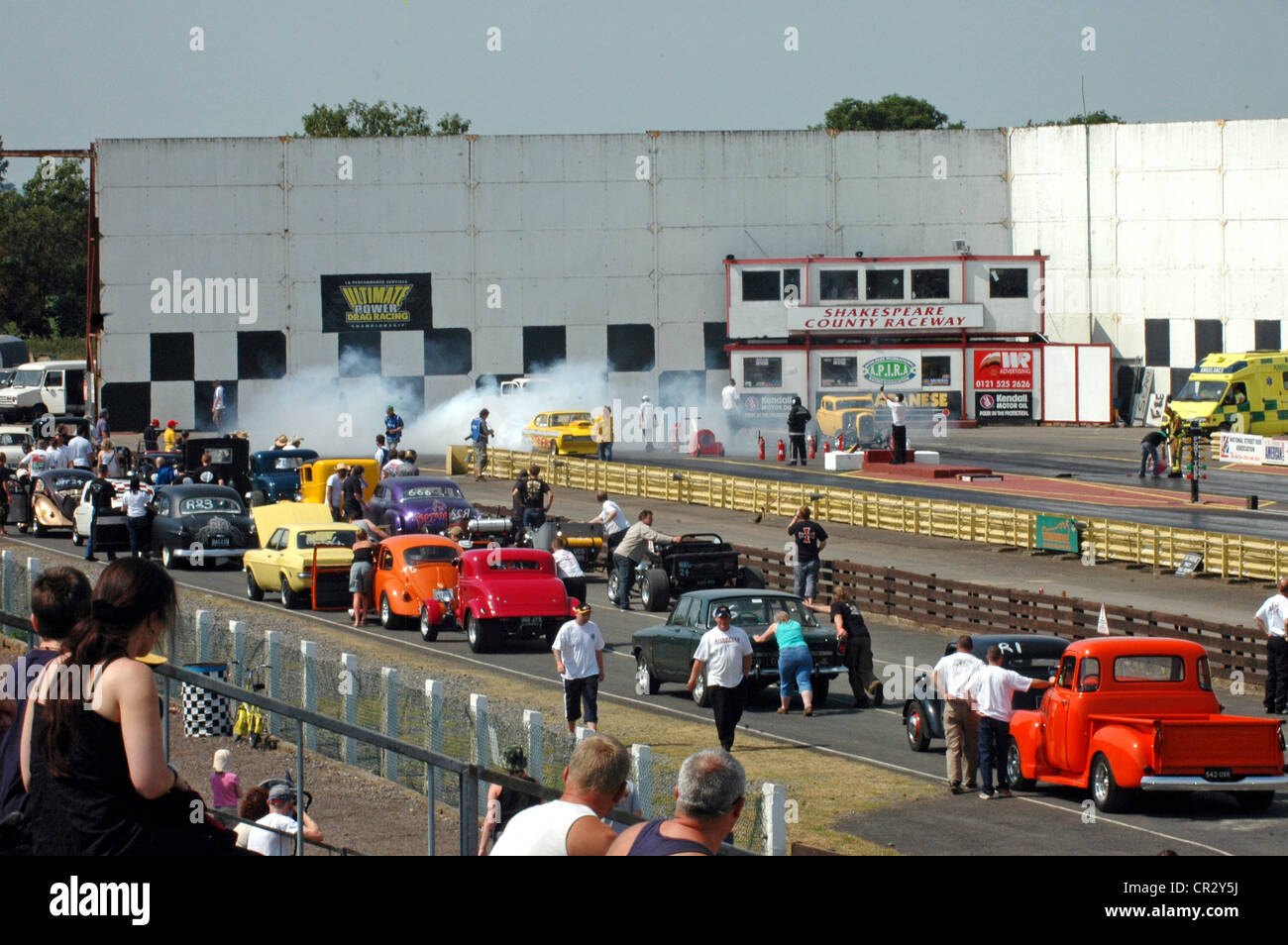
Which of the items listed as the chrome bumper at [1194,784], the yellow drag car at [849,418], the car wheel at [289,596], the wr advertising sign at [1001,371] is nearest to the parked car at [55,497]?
the car wheel at [289,596]

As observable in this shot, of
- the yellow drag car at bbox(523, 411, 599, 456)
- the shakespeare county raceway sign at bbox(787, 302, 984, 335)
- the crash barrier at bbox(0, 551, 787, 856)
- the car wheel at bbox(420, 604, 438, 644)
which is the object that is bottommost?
the car wheel at bbox(420, 604, 438, 644)

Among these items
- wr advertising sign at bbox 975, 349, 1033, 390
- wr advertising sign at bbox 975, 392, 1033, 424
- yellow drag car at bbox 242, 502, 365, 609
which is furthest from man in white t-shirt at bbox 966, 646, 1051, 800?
wr advertising sign at bbox 975, 349, 1033, 390

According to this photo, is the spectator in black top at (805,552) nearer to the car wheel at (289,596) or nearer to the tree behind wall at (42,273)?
the car wheel at (289,596)

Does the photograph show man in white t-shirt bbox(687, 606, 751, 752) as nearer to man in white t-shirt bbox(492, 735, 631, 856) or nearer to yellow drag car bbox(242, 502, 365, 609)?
yellow drag car bbox(242, 502, 365, 609)

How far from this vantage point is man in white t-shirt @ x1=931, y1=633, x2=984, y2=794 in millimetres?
15180

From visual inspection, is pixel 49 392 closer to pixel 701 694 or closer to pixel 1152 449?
pixel 1152 449

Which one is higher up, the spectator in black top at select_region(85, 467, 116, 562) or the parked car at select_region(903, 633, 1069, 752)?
the spectator in black top at select_region(85, 467, 116, 562)

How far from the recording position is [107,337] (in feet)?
196

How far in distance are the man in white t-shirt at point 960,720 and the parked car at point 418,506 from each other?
14.1 m

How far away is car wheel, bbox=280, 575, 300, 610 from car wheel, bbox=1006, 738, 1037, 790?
13.3m

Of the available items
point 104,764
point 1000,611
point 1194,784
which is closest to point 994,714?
point 1194,784

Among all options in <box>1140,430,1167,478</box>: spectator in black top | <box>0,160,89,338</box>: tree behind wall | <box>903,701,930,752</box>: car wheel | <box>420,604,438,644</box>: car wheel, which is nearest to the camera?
<box>903,701,930,752</box>: car wheel

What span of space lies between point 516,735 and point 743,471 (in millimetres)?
31028
